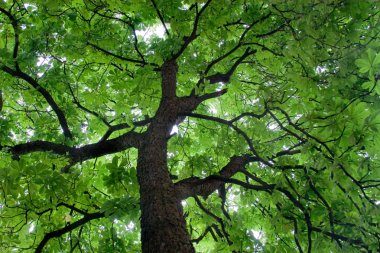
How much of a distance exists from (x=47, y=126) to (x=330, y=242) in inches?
168

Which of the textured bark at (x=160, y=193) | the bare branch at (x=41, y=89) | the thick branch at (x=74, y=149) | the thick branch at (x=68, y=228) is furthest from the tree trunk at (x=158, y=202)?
the bare branch at (x=41, y=89)

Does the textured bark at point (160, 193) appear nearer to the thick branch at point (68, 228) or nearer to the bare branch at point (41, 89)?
the thick branch at point (68, 228)

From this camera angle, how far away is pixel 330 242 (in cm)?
285

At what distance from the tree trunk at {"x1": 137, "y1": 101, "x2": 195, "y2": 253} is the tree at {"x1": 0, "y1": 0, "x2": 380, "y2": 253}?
0.01 metres

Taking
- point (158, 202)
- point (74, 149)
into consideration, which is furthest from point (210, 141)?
point (158, 202)

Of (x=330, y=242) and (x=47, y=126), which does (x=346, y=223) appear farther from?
(x=47, y=126)

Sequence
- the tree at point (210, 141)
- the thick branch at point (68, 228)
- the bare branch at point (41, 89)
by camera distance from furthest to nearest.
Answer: the bare branch at point (41, 89) < the thick branch at point (68, 228) < the tree at point (210, 141)

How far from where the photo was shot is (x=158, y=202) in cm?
261

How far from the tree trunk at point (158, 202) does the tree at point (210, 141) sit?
11mm

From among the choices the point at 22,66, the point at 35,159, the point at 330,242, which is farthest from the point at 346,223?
the point at 22,66

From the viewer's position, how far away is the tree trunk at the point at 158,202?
224 cm

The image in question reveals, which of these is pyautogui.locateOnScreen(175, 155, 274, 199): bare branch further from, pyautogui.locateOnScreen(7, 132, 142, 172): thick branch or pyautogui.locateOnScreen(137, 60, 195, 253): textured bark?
pyautogui.locateOnScreen(7, 132, 142, 172): thick branch

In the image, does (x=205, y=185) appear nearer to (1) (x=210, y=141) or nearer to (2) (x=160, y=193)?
(2) (x=160, y=193)

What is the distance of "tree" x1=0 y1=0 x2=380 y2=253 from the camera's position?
97.8 inches
